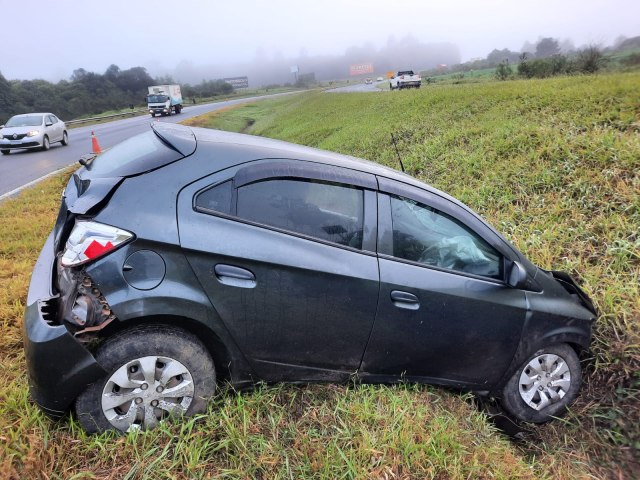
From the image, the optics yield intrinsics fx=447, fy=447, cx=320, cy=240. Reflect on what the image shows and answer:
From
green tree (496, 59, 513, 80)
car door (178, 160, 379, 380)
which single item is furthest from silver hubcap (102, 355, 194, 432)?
green tree (496, 59, 513, 80)

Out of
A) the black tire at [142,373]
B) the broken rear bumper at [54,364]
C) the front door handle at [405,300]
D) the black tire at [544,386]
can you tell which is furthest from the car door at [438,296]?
the broken rear bumper at [54,364]

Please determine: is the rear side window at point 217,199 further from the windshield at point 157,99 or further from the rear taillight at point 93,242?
the windshield at point 157,99

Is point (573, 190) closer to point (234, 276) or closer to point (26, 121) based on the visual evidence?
point (234, 276)

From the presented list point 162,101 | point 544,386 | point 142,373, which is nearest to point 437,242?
point 544,386

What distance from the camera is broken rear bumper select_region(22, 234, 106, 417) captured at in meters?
2.06

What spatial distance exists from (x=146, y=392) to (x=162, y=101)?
40.1 m

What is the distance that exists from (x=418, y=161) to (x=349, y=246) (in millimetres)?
5524

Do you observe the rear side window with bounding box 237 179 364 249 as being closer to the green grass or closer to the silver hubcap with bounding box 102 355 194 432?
the silver hubcap with bounding box 102 355 194 432

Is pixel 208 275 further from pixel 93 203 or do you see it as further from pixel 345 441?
pixel 345 441

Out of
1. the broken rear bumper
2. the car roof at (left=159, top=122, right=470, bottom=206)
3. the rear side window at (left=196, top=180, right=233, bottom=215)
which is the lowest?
the broken rear bumper

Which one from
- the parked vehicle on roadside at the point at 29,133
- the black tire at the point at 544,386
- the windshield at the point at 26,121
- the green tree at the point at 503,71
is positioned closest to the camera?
the black tire at the point at 544,386

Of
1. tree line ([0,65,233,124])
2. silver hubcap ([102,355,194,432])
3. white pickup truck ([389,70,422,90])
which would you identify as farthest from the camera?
tree line ([0,65,233,124])

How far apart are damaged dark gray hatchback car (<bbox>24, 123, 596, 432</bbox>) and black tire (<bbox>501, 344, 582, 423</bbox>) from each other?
0.31 ft

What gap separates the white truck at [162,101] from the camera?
1490 inches
